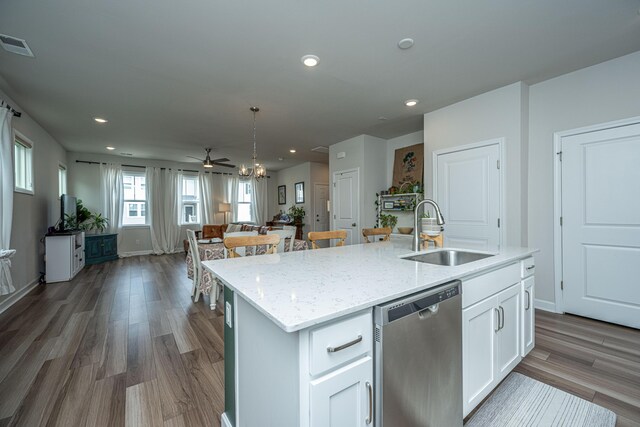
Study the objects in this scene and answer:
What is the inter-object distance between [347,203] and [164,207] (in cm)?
523

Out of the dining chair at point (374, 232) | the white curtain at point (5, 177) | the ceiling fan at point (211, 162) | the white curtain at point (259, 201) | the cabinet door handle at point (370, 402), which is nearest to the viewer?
the cabinet door handle at point (370, 402)

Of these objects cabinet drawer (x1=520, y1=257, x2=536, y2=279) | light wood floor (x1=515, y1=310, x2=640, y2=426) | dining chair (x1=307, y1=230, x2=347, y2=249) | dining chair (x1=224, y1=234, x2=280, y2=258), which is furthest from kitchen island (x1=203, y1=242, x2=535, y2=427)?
light wood floor (x1=515, y1=310, x2=640, y2=426)

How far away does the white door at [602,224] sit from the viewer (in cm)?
258

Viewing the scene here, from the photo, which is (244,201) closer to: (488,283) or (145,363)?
(145,363)

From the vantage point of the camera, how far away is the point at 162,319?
290cm

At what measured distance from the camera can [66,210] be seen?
16.5 ft

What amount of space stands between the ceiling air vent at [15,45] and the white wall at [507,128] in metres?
4.59

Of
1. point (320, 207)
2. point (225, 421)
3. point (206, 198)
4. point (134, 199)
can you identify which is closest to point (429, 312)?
point (225, 421)

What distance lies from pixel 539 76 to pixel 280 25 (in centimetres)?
289

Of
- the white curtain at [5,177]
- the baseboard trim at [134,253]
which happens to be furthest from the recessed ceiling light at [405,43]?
the baseboard trim at [134,253]

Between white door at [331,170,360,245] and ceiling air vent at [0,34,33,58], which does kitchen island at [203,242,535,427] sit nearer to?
ceiling air vent at [0,34,33,58]

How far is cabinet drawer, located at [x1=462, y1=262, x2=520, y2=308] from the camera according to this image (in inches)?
52.6

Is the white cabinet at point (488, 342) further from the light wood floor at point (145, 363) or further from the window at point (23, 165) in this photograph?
the window at point (23, 165)

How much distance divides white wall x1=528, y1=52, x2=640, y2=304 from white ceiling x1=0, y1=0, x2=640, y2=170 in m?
0.18
